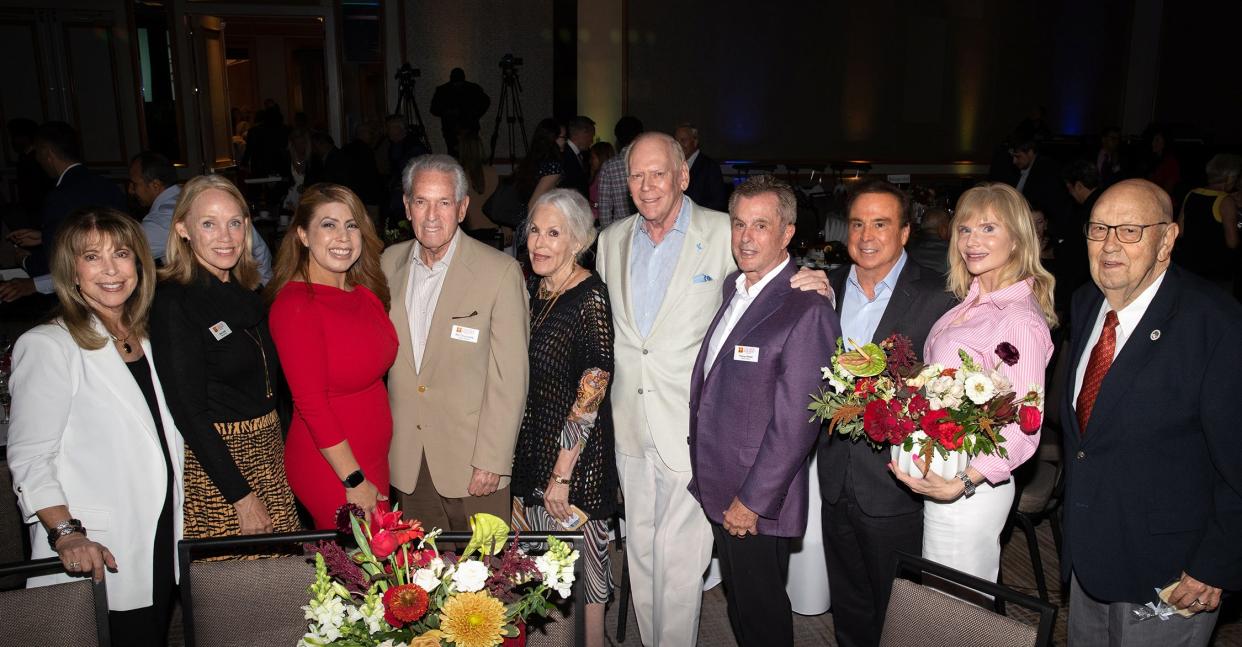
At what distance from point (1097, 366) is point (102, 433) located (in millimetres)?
2644

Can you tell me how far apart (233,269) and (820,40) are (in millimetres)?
12242

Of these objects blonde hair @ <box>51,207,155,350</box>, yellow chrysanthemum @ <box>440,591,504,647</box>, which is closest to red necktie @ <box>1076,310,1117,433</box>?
yellow chrysanthemum @ <box>440,591,504,647</box>

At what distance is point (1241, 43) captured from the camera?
1370cm

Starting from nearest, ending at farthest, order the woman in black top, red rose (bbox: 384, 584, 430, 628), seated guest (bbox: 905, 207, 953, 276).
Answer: red rose (bbox: 384, 584, 430, 628)
the woman in black top
seated guest (bbox: 905, 207, 953, 276)

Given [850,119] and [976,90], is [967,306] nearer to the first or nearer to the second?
[850,119]

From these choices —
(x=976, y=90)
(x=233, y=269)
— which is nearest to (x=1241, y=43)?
Result: (x=976, y=90)

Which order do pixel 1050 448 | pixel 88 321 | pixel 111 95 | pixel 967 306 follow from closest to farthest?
1. pixel 88 321
2. pixel 967 306
3. pixel 1050 448
4. pixel 111 95

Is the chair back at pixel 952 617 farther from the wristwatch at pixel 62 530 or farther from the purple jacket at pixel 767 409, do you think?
the wristwatch at pixel 62 530

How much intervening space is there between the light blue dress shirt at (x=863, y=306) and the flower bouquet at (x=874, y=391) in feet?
1.23

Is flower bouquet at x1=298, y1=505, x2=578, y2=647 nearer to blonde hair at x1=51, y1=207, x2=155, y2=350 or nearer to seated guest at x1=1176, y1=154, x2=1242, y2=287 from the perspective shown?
blonde hair at x1=51, y1=207, x2=155, y2=350

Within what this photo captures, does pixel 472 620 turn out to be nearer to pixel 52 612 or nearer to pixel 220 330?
pixel 52 612

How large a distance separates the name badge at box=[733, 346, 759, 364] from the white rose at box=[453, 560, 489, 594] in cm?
121

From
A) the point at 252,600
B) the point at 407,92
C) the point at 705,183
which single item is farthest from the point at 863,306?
the point at 407,92

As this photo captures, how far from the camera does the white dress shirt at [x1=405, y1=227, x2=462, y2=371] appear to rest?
8.89 feet
